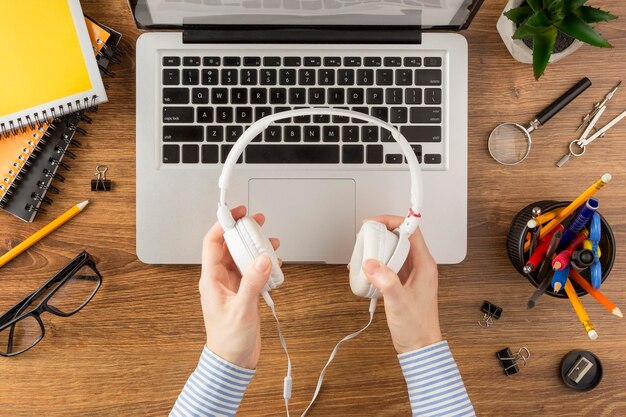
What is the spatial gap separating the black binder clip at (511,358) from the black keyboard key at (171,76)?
2.18 ft

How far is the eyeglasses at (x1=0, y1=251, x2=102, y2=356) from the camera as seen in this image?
0.78 meters

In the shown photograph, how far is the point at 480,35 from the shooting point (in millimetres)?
802

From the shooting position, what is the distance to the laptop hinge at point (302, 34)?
76cm

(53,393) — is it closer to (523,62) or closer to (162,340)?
(162,340)

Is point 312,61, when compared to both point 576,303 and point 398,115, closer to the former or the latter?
point 398,115

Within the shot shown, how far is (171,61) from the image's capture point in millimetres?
763

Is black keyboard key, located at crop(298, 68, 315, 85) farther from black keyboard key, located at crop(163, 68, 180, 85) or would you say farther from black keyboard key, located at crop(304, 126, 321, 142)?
black keyboard key, located at crop(163, 68, 180, 85)

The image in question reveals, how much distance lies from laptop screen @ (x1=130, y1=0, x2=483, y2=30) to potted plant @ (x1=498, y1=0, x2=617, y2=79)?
0.07 metres

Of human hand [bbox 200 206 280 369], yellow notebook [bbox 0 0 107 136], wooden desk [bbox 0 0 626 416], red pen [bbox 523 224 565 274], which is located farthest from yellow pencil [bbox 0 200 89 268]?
red pen [bbox 523 224 565 274]

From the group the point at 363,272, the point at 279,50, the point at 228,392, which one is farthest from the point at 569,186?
the point at 228,392

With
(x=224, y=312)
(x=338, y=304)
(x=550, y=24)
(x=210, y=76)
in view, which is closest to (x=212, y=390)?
(x=224, y=312)

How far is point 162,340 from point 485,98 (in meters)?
0.65

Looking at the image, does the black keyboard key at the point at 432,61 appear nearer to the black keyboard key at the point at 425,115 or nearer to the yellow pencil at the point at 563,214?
the black keyboard key at the point at 425,115

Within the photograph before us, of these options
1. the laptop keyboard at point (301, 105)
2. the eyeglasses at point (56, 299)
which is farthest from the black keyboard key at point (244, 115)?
the eyeglasses at point (56, 299)
